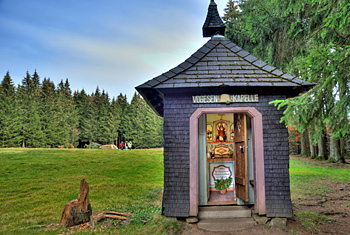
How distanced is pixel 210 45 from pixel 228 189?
4.81m

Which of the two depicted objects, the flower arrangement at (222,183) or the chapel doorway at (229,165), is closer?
the chapel doorway at (229,165)

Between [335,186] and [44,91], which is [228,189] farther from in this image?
[44,91]

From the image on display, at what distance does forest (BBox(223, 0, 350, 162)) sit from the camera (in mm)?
4312

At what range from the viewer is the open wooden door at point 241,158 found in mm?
5699

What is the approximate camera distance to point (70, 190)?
9742mm

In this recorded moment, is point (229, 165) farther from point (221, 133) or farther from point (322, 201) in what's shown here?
point (322, 201)

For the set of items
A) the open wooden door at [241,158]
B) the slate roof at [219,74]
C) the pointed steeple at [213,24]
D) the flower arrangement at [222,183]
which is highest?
the pointed steeple at [213,24]

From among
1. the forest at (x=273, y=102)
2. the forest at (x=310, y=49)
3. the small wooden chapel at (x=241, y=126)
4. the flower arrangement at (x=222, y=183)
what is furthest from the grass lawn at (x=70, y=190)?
the forest at (x=273, y=102)

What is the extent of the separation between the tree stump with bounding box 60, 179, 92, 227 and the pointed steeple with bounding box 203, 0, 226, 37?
5775 mm

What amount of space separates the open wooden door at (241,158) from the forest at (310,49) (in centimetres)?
118

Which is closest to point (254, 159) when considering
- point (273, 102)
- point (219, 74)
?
point (273, 102)

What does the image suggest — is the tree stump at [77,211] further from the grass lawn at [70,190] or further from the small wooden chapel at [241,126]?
the small wooden chapel at [241,126]

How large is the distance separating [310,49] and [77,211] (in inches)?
285

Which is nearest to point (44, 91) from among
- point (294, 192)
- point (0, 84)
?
point (0, 84)
